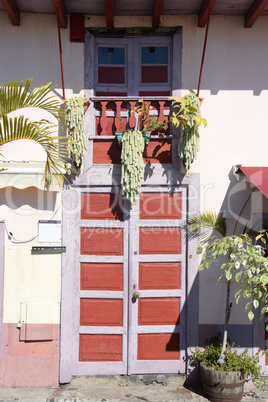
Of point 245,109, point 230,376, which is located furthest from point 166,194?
point 230,376

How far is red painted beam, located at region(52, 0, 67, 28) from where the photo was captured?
6352mm

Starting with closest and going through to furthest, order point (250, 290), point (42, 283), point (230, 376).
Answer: point (250, 290), point (230, 376), point (42, 283)

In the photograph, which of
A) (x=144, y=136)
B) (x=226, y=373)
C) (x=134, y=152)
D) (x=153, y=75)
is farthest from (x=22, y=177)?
(x=226, y=373)

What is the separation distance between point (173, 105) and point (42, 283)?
11.5 feet

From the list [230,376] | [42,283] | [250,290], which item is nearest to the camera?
[250,290]

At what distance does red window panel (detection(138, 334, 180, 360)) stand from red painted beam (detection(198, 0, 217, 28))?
503 cm

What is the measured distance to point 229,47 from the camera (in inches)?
275


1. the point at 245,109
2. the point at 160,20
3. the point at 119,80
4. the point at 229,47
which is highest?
the point at 160,20

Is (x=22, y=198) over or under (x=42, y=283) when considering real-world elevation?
over

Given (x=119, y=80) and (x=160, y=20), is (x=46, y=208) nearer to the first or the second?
(x=119, y=80)

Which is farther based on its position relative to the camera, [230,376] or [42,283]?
[42,283]

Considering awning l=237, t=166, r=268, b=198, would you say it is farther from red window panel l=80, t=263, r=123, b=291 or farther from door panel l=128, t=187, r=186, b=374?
red window panel l=80, t=263, r=123, b=291

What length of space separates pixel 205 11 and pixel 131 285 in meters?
4.43

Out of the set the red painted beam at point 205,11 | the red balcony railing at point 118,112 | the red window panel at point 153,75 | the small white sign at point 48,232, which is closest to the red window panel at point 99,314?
the small white sign at point 48,232
